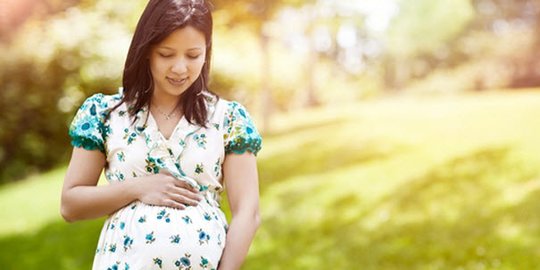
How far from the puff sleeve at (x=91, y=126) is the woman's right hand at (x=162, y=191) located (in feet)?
0.48

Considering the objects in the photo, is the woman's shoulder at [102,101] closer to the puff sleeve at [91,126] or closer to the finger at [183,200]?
the puff sleeve at [91,126]

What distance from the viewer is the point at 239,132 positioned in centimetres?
211

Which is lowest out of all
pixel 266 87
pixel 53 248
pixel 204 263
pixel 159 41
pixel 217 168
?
pixel 53 248

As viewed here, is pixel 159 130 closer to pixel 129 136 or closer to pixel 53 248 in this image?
pixel 129 136

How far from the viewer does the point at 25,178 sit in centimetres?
1256

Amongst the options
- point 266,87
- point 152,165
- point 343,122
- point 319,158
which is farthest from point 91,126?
point 266,87

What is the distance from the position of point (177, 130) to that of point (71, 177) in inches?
11.5

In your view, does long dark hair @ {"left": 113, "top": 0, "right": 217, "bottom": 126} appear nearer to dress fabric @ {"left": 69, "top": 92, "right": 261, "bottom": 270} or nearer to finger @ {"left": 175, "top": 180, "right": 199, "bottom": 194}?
dress fabric @ {"left": 69, "top": 92, "right": 261, "bottom": 270}

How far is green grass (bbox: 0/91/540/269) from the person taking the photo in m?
7.15

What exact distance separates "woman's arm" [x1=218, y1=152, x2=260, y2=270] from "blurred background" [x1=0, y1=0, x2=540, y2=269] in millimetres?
4773

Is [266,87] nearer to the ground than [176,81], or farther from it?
nearer to the ground

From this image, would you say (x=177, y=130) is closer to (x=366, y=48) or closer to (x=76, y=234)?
(x=76, y=234)

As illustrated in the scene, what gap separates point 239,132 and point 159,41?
31 centimetres

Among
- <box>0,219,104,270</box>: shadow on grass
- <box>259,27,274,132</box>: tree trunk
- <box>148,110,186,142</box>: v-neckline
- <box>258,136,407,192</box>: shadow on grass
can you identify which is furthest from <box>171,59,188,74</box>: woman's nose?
<box>259,27,274,132</box>: tree trunk
